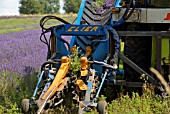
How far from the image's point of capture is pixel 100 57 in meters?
7.13

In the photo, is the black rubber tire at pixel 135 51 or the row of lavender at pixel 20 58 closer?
the black rubber tire at pixel 135 51

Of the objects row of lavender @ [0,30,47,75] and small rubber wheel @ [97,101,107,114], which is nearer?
small rubber wheel @ [97,101,107,114]

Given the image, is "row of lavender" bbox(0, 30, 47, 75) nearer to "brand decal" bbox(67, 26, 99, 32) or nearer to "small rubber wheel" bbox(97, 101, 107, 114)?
"brand decal" bbox(67, 26, 99, 32)

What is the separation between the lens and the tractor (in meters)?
5.89

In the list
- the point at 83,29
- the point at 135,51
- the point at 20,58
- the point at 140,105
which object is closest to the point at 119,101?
the point at 140,105

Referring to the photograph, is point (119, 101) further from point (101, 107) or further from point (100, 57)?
point (101, 107)

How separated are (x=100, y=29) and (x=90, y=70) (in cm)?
88

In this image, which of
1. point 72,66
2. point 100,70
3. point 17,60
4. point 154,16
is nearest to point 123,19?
point 154,16

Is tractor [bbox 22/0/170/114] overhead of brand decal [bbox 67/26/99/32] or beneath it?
beneath

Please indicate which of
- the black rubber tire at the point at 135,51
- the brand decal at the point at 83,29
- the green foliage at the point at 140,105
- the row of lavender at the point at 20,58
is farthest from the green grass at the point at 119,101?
the brand decal at the point at 83,29

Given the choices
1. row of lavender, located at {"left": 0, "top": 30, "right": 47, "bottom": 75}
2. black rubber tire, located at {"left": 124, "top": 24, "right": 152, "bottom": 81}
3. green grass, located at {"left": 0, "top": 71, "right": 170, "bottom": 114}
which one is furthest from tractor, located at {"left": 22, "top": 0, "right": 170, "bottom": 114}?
row of lavender, located at {"left": 0, "top": 30, "right": 47, "bottom": 75}

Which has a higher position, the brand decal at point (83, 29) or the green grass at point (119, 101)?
the brand decal at point (83, 29)

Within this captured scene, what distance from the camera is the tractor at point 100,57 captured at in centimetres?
589

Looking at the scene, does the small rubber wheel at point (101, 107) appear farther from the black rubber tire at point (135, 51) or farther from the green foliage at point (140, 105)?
the black rubber tire at point (135, 51)
